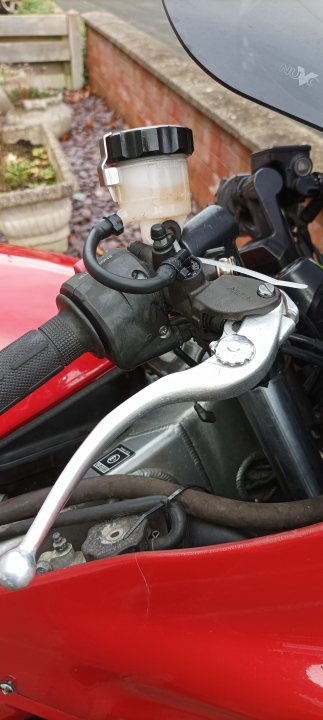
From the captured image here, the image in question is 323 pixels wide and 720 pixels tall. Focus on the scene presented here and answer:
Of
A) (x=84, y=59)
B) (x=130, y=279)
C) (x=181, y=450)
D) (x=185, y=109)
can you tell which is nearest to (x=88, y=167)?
(x=185, y=109)

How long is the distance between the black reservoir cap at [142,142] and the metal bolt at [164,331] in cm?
21

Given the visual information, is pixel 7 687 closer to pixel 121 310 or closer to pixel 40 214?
pixel 121 310

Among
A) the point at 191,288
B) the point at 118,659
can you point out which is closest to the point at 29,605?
the point at 118,659

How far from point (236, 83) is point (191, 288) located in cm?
27

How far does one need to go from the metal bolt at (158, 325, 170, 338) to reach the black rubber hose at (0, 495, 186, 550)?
0.85 ft

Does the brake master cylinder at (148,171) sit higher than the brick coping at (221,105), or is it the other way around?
the brake master cylinder at (148,171)

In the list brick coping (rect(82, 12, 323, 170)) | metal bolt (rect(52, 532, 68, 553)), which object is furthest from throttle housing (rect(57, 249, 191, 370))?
brick coping (rect(82, 12, 323, 170))

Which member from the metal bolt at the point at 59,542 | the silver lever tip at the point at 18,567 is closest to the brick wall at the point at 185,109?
the metal bolt at the point at 59,542

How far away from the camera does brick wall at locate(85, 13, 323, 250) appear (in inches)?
116

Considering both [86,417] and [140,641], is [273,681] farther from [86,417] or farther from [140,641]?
[86,417]

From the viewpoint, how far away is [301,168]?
1054mm

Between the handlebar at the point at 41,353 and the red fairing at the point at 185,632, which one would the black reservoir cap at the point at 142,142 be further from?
the red fairing at the point at 185,632

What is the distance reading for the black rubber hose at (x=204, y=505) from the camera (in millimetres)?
822

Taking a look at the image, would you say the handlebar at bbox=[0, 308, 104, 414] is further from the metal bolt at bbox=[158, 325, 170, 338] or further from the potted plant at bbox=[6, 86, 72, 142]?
the potted plant at bbox=[6, 86, 72, 142]
